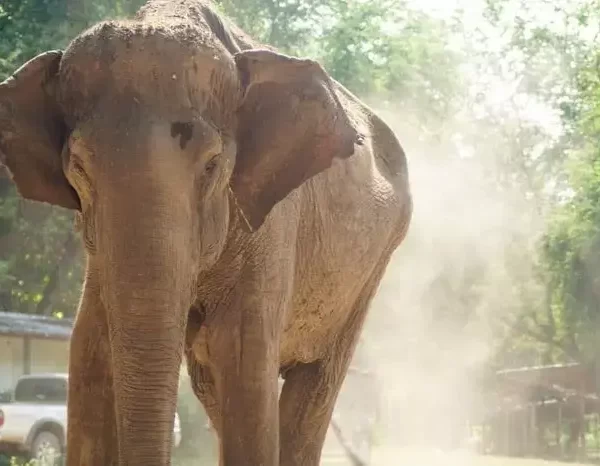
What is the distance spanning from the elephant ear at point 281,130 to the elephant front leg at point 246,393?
375 mm

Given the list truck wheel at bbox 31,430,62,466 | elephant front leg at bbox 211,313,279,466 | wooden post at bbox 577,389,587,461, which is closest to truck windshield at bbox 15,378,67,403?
truck wheel at bbox 31,430,62,466

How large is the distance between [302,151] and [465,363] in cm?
2479

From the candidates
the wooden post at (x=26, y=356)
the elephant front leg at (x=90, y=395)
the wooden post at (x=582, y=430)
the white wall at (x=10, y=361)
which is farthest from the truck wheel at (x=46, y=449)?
the wooden post at (x=582, y=430)

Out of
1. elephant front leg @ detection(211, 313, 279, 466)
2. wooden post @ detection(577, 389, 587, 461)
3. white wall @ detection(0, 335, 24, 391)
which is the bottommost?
elephant front leg @ detection(211, 313, 279, 466)

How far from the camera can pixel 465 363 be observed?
28.2 m

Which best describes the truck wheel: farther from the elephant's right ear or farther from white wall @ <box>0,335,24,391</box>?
the elephant's right ear

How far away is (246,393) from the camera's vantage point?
13.2 feet

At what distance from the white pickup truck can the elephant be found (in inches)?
383

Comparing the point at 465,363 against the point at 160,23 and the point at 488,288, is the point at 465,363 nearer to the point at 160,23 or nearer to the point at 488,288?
the point at 488,288

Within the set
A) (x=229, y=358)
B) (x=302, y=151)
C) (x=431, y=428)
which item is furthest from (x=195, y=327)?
(x=431, y=428)

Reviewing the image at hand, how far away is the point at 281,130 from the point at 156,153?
0.70 m

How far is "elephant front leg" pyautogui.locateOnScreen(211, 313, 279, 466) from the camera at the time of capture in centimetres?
402

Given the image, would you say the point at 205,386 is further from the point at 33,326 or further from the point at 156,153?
the point at 33,326

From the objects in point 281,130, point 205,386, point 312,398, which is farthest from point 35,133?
point 312,398
